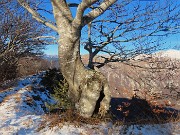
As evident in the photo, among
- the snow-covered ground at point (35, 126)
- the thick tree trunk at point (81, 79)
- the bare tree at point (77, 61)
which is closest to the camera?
the snow-covered ground at point (35, 126)

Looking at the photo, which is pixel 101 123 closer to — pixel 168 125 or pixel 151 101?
pixel 168 125

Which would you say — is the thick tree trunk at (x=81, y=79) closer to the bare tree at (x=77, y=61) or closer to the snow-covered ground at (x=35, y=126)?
the bare tree at (x=77, y=61)

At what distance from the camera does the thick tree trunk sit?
6.47 meters

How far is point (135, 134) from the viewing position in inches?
245

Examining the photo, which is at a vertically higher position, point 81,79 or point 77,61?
point 77,61

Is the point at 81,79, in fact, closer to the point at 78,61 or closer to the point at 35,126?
the point at 78,61

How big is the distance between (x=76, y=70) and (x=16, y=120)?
2.11 meters

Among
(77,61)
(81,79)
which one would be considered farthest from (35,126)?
(77,61)

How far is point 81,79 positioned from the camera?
6816 mm


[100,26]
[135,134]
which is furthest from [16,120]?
[100,26]

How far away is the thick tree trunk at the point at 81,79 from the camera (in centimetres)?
647

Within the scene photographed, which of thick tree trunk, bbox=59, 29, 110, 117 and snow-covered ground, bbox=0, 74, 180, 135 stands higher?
thick tree trunk, bbox=59, 29, 110, 117

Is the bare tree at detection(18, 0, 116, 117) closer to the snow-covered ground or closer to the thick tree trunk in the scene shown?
the thick tree trunk

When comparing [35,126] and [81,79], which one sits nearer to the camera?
[35,126]
